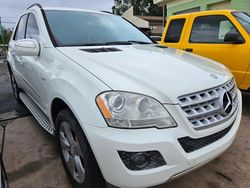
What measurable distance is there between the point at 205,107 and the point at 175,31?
3.47 meters

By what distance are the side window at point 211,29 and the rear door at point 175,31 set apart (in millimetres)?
235

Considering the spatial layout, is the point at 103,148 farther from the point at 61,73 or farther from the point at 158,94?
the point at 61,73

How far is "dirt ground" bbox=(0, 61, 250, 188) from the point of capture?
88.2 inches

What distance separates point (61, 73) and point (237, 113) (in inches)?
64.9

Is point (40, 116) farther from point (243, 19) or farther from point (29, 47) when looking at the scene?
point (243, 19)

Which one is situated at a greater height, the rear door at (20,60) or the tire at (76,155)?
the rear door at (20,60)

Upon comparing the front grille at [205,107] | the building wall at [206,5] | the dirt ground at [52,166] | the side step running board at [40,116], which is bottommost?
the dirt ground at [52,166]

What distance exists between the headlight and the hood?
0.05 metres

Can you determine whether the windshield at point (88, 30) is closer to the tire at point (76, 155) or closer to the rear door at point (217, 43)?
the tire at point (76, 155)

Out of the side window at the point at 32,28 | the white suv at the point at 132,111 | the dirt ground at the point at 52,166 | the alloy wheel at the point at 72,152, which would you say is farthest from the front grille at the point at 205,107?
the side window at the point at 32,28

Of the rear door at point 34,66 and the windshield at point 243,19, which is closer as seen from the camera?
the rear door at point 34,66

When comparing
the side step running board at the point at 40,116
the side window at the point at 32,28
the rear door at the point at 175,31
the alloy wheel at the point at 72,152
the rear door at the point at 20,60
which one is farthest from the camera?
the rear door at the point at 175,31

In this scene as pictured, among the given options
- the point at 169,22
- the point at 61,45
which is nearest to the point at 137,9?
the point at 169,22

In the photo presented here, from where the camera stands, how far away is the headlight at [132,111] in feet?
5.10
